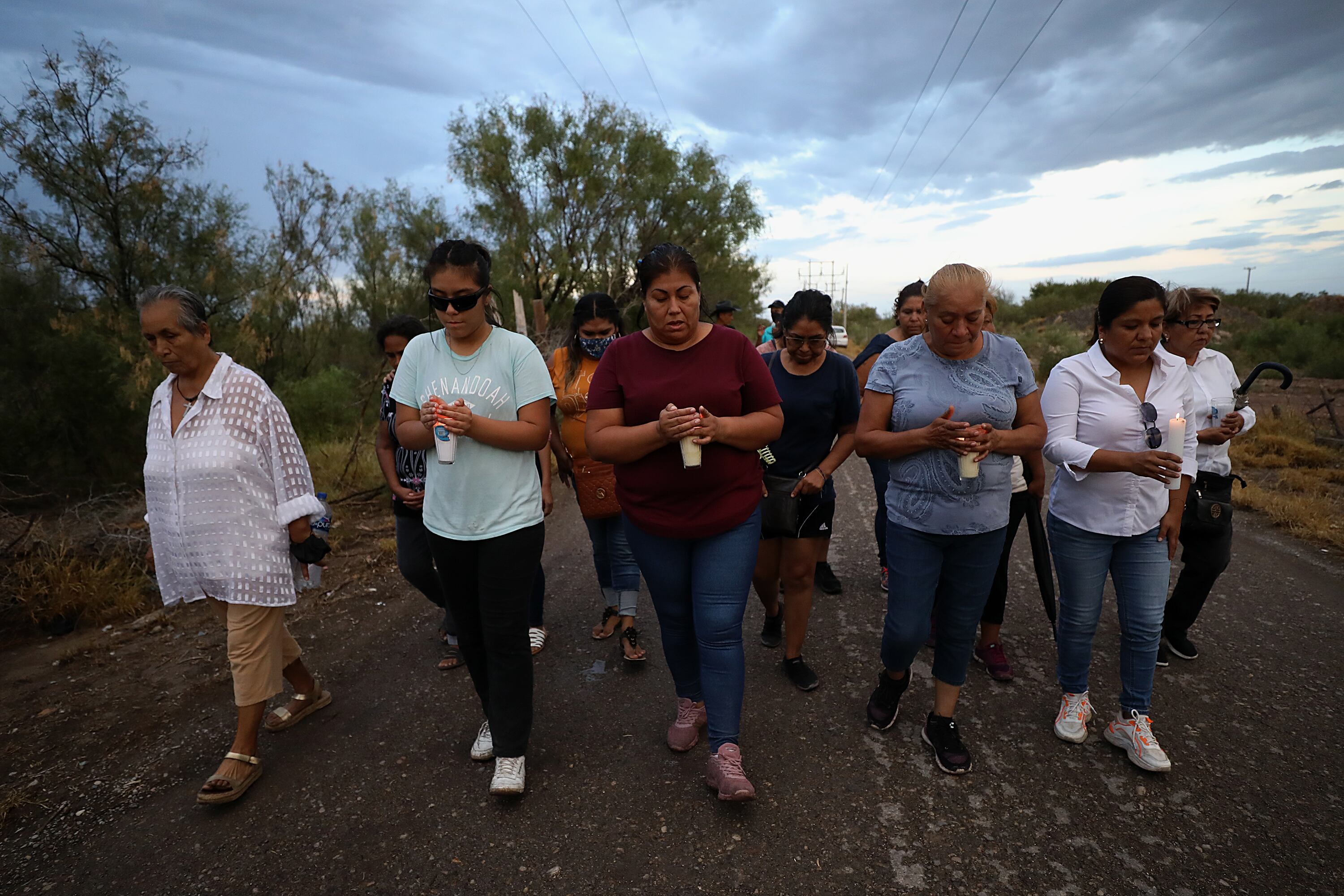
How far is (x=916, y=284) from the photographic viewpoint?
4812 millimetres

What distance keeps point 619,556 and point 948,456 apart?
1.99m

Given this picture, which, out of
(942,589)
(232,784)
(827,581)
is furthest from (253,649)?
(827,581)

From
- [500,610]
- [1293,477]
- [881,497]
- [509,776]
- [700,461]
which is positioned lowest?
[509,776]

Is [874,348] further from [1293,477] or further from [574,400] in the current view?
[1293,477]

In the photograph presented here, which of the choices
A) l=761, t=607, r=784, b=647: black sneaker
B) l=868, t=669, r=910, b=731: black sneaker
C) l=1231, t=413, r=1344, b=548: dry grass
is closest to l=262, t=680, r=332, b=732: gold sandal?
l=761, t=607, r=784, b=647: black sneaker

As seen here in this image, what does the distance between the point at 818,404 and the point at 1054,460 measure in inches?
42.8

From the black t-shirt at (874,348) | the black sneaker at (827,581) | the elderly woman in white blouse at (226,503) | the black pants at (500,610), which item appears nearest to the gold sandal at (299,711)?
the elderly woman in white blouse at (226,503)

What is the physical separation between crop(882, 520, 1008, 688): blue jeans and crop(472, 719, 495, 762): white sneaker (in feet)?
6.16

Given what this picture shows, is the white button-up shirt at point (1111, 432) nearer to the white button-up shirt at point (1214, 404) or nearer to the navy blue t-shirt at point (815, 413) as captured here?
the white button-up shirt at point (1214, 404)

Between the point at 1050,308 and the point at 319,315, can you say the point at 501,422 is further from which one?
the point at 1050,308

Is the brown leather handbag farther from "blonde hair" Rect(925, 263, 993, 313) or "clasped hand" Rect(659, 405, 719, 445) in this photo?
"blonde hair" Rect(925, 263, 993, 313)

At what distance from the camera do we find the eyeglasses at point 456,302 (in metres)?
2.57

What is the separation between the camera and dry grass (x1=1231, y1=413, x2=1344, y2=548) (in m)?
5.87

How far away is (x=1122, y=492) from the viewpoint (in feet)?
9.27
